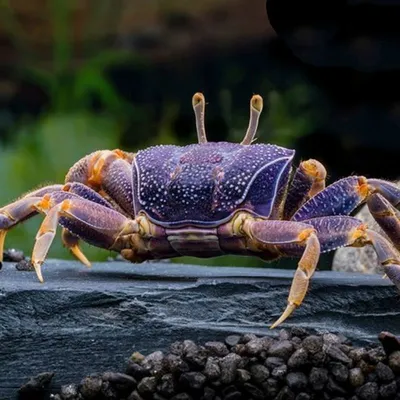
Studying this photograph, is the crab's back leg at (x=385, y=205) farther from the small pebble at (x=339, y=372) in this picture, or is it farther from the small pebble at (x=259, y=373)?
the small pebble at (x=259, y=373)

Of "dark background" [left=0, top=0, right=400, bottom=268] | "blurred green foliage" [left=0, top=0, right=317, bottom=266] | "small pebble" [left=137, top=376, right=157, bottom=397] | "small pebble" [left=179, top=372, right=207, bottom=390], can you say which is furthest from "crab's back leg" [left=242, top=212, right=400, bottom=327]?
"blurred green foliage" [left=0, top=0, right=317, bottom=266]

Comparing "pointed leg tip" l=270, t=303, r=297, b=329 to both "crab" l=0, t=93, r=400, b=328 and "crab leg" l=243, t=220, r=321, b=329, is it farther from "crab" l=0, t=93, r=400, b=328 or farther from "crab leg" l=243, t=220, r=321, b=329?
"crab" l=0, t=93, r=400, b=328

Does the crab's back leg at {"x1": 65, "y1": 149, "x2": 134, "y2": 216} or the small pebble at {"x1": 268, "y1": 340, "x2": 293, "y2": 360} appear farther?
the crab's back leg at {"x1": 65, "y1": 149, "x2": 134, "y2": 216}

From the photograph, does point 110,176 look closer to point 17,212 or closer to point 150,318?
point 17,212

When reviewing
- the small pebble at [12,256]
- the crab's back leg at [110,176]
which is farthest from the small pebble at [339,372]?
the small pebble at [12,256]

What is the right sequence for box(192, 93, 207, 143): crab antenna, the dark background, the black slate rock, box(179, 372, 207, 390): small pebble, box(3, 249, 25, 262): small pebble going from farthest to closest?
the dark background, box(3, 249, 25, 262): small pebble, box(192, 93, 207, 143): crab antenna, the black slate rock, box(179, 372, 207, 390): small pebble

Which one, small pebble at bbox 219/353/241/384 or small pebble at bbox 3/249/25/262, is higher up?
small pebble at bbox 3/249/25/262
